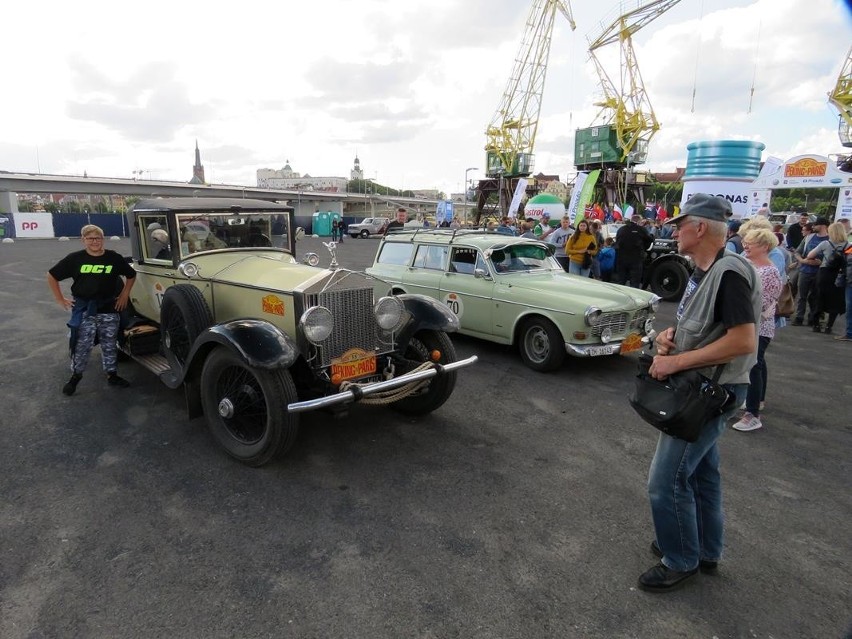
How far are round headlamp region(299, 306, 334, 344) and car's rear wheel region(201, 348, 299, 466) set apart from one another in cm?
34

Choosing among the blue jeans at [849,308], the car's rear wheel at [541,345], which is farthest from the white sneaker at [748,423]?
the blue jeans at [849,308]

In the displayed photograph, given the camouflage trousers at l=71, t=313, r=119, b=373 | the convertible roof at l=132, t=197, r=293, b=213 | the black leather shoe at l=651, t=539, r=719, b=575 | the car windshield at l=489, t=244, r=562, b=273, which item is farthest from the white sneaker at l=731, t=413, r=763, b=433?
the camouflage trousers at l=71, t=313, r=119, b=373

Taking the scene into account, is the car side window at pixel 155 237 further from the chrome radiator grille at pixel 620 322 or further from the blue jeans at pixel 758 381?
the blue jeans at pixel 758 381

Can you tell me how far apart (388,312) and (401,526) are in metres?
1.75

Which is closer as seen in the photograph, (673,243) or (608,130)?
(673,243)

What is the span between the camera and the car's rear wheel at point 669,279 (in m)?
10.6

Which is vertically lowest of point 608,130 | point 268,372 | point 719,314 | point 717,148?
point 268,372

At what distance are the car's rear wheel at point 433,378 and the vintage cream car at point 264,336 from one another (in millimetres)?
10

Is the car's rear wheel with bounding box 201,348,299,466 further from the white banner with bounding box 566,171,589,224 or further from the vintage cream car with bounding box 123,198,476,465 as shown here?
the white banner with bounding box 566,171,589,224

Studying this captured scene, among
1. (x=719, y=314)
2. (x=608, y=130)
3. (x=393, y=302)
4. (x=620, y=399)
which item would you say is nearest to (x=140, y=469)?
(x=393, y=302)

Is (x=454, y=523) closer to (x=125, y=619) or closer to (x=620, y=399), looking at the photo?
(x=125, y=619)

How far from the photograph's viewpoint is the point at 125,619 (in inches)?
89.0

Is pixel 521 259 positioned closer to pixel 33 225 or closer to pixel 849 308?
pixel 849 308

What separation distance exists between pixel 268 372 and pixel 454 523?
5.28 feet
